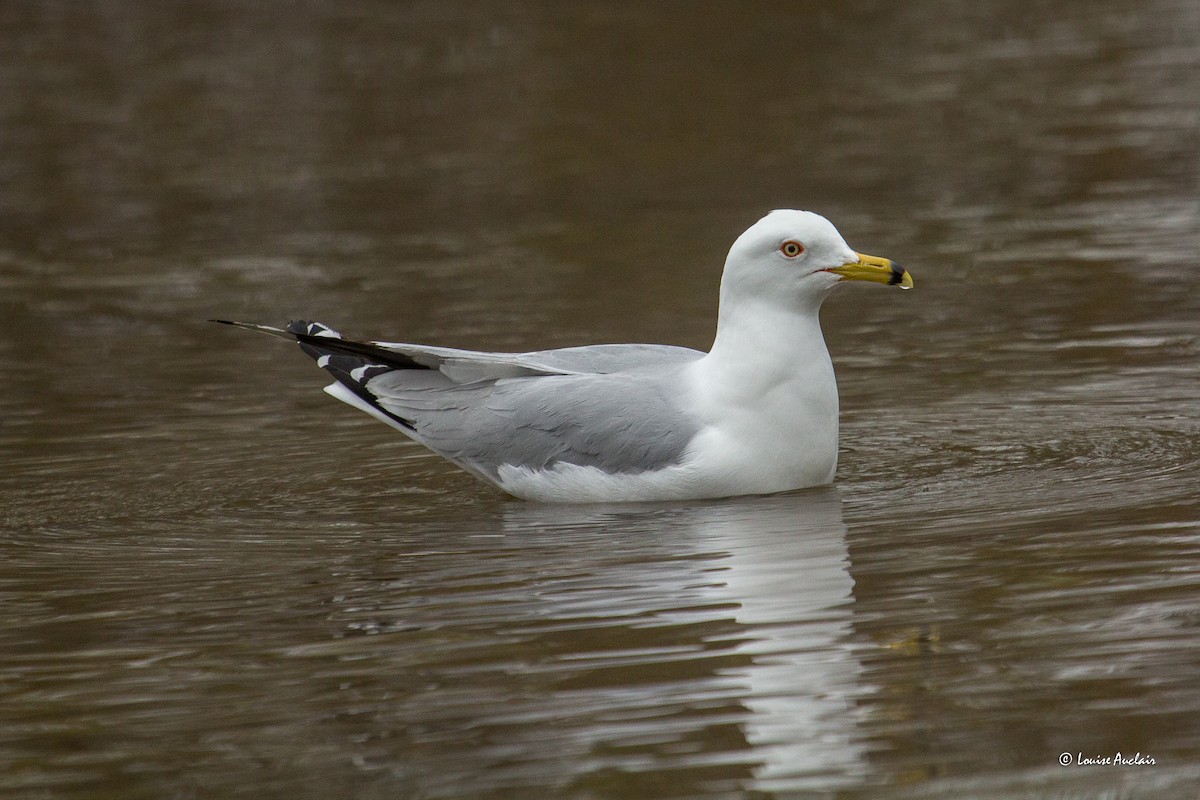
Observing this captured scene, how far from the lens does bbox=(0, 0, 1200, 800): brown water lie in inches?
206

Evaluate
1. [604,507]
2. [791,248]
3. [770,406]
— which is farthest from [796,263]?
[604,507]

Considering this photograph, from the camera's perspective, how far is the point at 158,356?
11.2 metres

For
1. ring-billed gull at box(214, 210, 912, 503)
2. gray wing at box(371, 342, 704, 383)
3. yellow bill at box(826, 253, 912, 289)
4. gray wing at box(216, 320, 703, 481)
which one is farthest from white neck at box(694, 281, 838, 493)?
gray wing at box(371, 342, 704, 383)

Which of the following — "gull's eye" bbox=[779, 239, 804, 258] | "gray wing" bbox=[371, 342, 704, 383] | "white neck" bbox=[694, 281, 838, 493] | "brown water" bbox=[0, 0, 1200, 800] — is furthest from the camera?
"gray wing" bbox=[371, 342, 704, 383]

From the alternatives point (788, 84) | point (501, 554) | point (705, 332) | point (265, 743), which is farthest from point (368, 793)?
point (788, 84)

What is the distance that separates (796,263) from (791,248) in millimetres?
62

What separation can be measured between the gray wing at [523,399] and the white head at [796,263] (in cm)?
49

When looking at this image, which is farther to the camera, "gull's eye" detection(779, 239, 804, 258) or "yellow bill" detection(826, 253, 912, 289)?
"gull's eye" detection(779, 239, 804, 258)

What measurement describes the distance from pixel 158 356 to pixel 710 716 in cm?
667

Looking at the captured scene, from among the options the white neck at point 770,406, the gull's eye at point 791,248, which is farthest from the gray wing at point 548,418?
the gull's eye at point 791,248

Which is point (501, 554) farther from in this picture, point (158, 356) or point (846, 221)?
point (846, 221)

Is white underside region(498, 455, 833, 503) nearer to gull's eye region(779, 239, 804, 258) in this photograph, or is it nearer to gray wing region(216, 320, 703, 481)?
gray wing region(216, 320, 703, 481)

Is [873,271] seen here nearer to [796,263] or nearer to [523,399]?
[796,263]

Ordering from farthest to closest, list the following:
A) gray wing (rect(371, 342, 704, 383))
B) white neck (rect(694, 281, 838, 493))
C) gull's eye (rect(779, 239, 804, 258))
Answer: gray wing (rect(371, 342, 704, 383)) < gull's eye (rect(779, 239, 804, 258)) < white neck (rect(694, 281, 838, 493))
